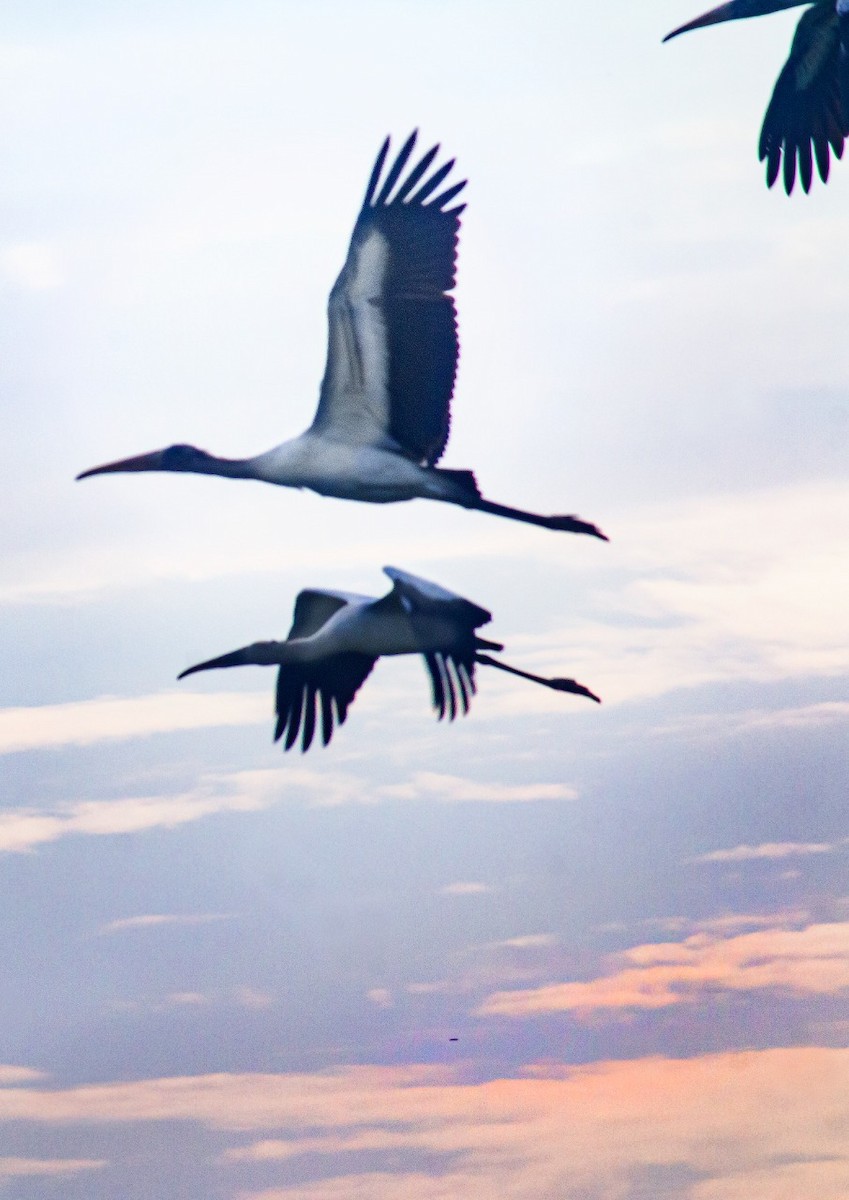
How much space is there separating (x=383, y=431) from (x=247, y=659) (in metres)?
2.67

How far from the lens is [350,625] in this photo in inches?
832

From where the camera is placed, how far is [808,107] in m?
25.8

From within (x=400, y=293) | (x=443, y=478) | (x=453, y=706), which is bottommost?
(x=453, y=706)

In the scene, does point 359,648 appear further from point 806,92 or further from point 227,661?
point 806,92

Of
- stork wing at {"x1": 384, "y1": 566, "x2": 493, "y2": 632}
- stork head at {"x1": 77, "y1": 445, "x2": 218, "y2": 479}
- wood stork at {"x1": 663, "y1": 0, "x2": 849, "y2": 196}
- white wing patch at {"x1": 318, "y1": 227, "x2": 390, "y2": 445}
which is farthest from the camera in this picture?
wood stork at {"x1": 663, "y1": 0, "x2": 849, "y2": 196}

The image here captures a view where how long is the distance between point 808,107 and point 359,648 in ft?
29.9

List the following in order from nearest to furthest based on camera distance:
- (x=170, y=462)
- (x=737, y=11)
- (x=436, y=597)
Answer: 1. (x=436, y=597)
2. (x=170, y=462)
3. (x=737, y=11)

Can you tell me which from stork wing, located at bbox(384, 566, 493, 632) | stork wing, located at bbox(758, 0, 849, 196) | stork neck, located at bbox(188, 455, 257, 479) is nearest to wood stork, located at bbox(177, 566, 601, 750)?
stork wing, located at bbox(384, 566, 493, 632)

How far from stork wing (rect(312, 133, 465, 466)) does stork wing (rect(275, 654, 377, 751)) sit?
275 centimetres

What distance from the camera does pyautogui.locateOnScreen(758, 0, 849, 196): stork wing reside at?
2550cm

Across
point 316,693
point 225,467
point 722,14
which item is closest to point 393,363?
point 225,467

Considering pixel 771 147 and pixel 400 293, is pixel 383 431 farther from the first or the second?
pixel 771 147

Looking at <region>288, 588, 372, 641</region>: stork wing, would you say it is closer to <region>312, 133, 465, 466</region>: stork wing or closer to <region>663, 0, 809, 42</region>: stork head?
<region>312, 133, 465, 466</region>: stork wing

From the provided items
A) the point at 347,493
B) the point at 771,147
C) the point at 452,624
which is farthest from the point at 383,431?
the point at 771,147
